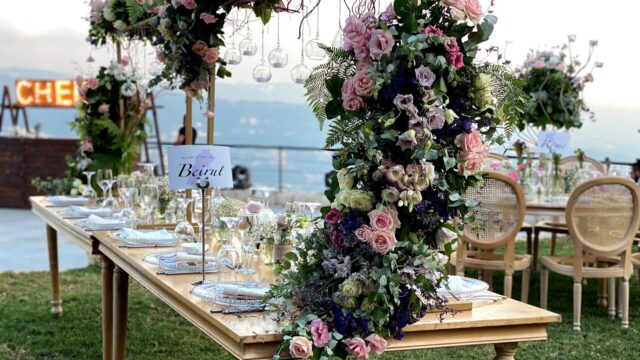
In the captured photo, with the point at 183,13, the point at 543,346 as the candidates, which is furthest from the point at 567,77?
the point at 183,13

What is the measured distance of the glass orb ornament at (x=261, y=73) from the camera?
13.7ft

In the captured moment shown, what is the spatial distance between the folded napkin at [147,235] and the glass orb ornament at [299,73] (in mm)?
993

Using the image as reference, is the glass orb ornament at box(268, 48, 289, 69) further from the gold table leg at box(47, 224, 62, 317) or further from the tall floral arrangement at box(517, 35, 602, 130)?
the tall floral arrangement at box(517, 35, 602, 130)

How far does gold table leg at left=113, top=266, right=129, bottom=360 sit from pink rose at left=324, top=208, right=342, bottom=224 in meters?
1.88

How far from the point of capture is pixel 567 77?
7.11m

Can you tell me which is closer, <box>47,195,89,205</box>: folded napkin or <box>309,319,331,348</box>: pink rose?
<box>309,319,331,348</box>: pink rose

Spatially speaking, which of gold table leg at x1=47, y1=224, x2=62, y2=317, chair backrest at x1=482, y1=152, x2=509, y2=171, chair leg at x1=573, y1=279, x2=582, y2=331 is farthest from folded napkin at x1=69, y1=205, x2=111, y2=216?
chair leg at x1=573, y1=279, x2=582, y2=331

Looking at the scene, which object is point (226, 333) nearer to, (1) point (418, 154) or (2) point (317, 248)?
(2) point (317, 248)

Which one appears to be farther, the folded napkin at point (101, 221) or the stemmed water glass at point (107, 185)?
the stemmed water glass at point (107, 185)

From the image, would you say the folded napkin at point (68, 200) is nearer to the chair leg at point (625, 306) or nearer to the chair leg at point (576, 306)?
the chair leg at point (576, 306)

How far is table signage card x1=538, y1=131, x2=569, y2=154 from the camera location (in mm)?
6867

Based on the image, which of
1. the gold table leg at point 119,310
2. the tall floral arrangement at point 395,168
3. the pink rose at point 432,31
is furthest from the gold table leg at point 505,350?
the gold table leg at point 119,310

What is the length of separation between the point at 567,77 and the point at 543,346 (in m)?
2.95

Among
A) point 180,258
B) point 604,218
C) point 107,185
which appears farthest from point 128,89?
point 604,218
